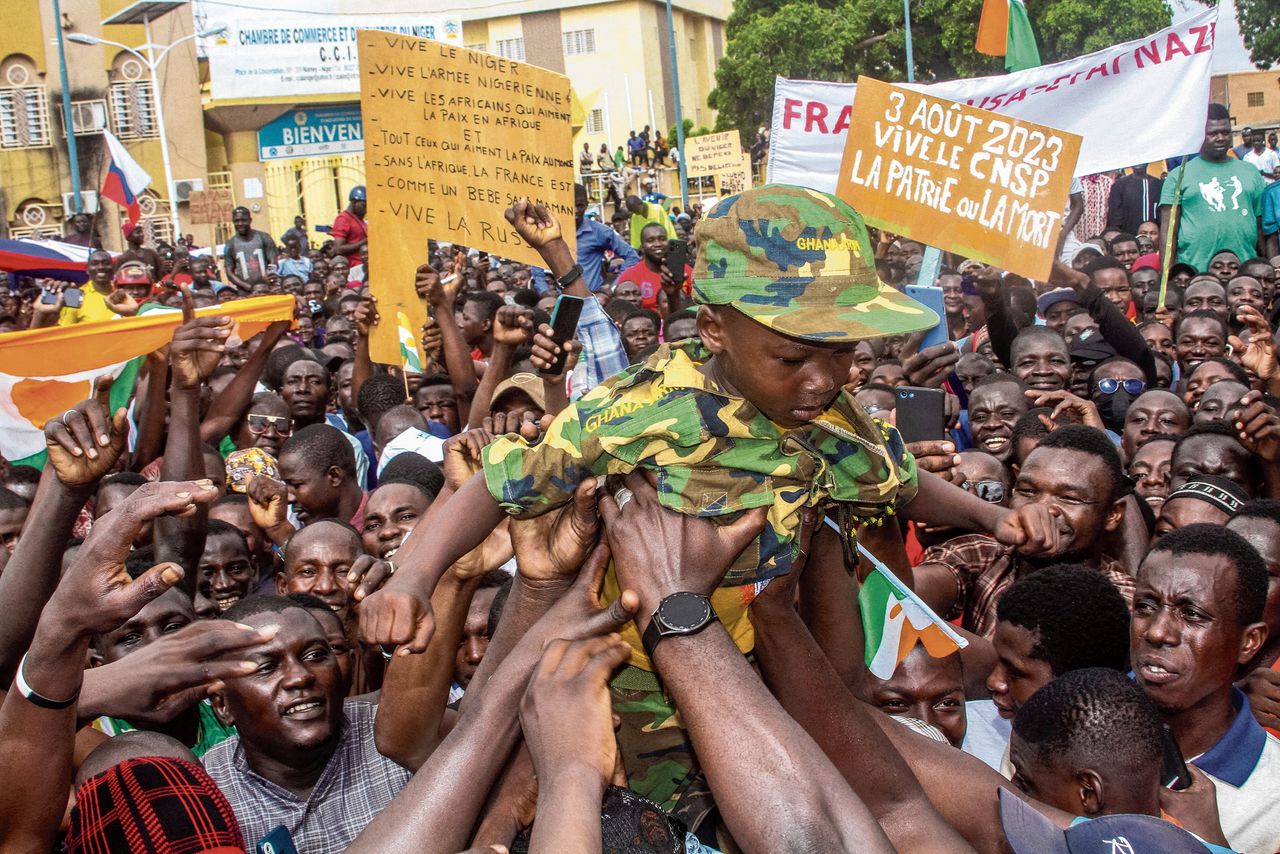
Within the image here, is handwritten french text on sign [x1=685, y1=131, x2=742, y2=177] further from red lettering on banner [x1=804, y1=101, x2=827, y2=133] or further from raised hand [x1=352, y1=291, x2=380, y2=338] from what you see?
raised hand [x1=352, y1=291, x2=380, y2=338]

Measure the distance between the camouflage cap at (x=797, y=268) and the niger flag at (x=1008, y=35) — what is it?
8.81 metres

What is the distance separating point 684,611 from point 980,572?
2.30m

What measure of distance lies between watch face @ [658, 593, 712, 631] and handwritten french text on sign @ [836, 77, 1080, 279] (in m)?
4.67

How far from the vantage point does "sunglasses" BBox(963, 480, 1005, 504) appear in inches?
188

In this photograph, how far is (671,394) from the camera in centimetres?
263

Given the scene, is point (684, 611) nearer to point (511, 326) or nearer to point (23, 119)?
point (511, 326)

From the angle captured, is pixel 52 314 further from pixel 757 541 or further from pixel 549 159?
pixel 757 541

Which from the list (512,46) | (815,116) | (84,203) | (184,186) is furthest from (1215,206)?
(512,46)

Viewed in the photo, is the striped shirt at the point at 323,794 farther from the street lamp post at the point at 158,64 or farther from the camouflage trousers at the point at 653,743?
the street lamp post at the point at 158,64

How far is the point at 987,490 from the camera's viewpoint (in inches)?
188

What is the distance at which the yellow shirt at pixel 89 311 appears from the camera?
9391 millimetres

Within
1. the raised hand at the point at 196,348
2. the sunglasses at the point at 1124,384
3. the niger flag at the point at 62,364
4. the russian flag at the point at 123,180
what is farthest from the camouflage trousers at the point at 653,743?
the russian flag at the point at 123,180

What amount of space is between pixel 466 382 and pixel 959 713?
3.81 metres

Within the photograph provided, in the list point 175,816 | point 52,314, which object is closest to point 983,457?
point 175,816
